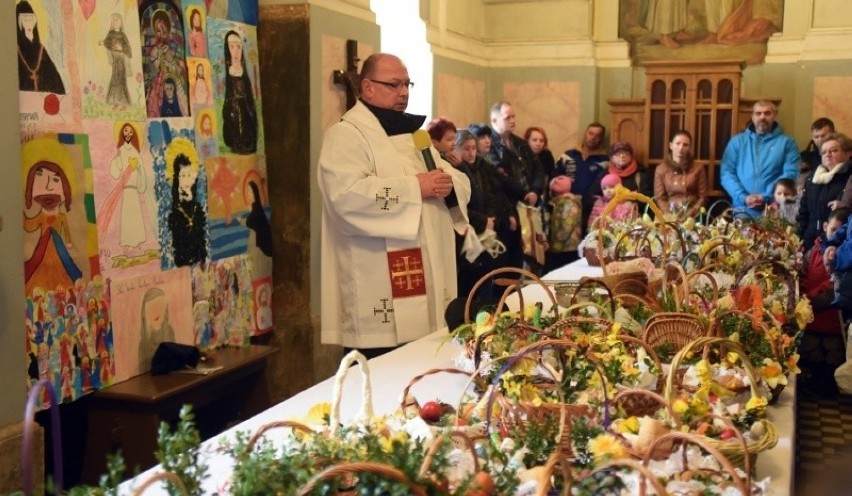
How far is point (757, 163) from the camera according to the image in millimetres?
Result: 9625

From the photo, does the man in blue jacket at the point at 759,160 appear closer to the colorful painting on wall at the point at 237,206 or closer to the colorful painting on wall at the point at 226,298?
the colorful painting on wall at the point at 237,206

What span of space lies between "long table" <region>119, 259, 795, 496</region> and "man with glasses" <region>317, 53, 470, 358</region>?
82 cm

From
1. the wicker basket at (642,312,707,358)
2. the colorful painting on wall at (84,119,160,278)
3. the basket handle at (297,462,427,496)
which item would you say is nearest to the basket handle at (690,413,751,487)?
the basket handle at (297,462,427,496)

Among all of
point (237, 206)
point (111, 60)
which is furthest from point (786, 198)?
point (111, 60)

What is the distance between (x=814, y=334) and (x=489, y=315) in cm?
404

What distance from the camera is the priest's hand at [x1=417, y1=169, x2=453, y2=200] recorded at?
4.81m

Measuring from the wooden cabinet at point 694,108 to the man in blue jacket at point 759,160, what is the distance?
2.69 feet

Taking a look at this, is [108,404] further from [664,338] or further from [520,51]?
[520,51]

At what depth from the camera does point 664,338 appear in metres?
3.42

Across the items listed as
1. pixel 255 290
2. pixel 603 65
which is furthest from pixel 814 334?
pixel 603 65

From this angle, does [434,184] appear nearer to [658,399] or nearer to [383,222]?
[383,222]

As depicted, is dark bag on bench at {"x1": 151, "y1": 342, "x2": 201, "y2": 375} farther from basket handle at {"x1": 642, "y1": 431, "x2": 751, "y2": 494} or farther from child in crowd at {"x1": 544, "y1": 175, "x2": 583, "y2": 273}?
child in crowd at {"x1": 544, "y1": 175, "x2": 583, "y2": 273}

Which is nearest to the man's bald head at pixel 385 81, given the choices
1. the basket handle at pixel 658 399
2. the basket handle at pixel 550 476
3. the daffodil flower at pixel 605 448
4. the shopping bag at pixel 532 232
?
the basket handle at pixel 658 399

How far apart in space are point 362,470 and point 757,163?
8.64 meters
